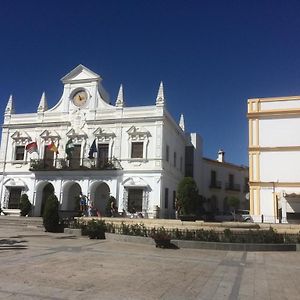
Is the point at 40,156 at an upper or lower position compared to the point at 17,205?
upper

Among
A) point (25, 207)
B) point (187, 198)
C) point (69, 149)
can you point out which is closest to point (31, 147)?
point (69, 149)

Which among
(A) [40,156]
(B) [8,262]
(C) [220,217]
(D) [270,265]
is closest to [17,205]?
(A) [40,156]

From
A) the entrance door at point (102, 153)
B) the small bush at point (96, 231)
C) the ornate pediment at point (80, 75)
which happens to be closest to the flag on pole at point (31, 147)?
the entrance door at point (102, 153)

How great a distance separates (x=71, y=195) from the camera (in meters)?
36.6

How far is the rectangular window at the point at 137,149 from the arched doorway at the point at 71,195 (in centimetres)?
631

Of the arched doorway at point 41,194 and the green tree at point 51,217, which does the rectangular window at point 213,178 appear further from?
the green tree at point 51,217

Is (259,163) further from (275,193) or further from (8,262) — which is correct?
(8,262)

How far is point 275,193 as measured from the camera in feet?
98.4

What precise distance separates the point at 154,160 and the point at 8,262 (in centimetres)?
2309

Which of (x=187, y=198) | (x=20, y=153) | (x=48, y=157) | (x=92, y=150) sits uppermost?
(x=20, y=153)

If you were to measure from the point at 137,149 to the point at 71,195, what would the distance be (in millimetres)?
8273

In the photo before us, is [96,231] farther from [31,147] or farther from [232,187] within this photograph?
[232,187]

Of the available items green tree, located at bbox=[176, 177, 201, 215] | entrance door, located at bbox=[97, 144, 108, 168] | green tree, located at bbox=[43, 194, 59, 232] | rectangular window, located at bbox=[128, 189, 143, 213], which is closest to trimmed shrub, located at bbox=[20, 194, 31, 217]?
entrance door, located at bbox=[97, 144, 108, 168]

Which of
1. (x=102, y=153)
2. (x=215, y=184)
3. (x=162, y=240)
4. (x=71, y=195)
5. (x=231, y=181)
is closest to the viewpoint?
(x=162, y=240)
